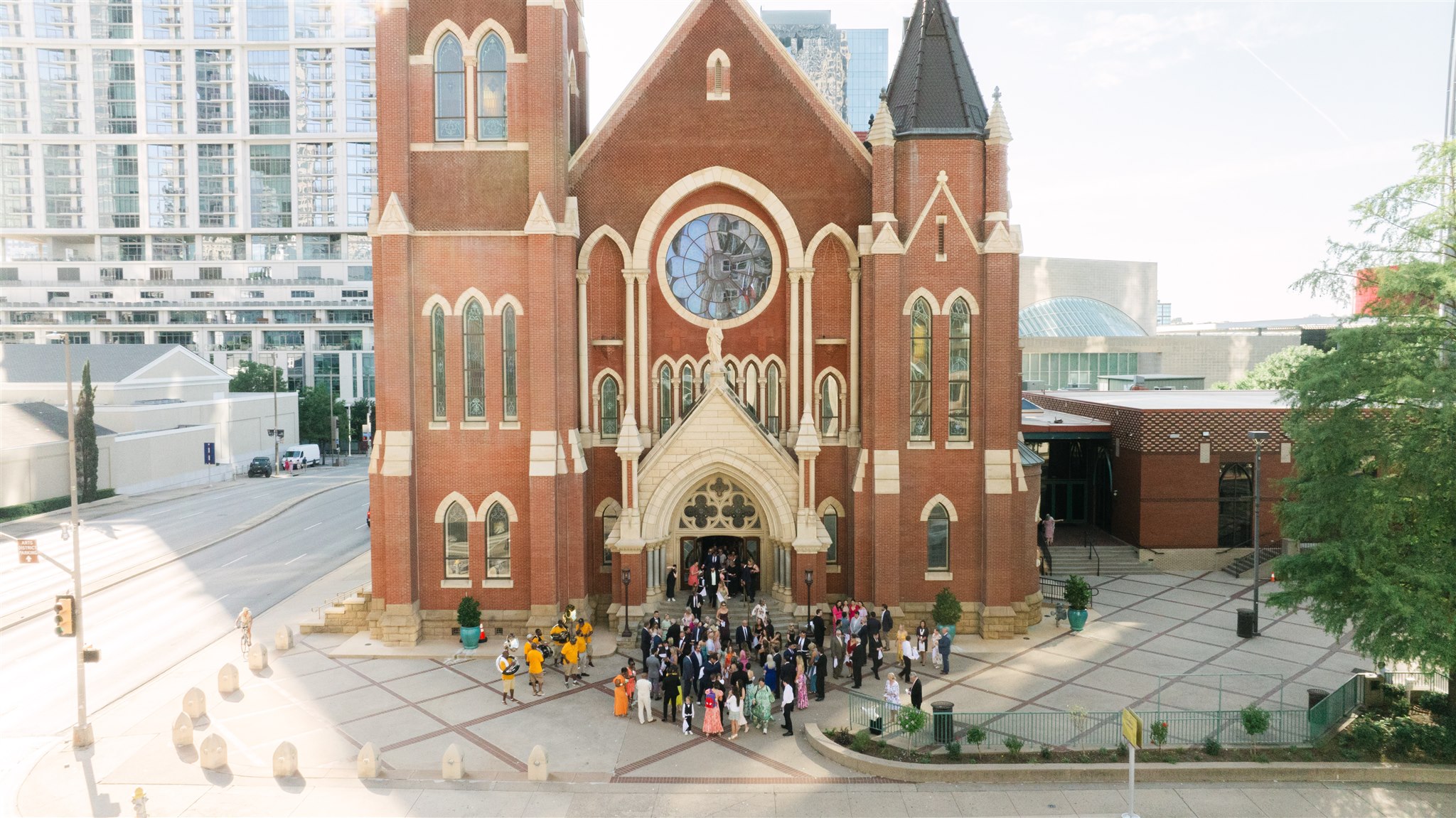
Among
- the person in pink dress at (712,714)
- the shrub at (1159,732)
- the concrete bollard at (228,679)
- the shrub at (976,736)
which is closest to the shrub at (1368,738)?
the shrub at (1159,732)

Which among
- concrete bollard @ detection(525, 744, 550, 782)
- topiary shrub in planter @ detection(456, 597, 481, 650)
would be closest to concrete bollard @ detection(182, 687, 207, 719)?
topiary shrub in planter @ detection(456, 597, 481, 650)

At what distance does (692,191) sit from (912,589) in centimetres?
1335

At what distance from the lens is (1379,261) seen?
57.9 feet

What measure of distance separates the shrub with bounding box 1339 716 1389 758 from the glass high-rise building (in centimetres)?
12242

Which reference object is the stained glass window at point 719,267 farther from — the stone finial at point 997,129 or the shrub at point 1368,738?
the shrub at point 1368,738

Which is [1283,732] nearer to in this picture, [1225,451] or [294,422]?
[1225,451]

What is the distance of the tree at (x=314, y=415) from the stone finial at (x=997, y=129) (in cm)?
7118

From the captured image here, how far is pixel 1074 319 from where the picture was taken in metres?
85.6

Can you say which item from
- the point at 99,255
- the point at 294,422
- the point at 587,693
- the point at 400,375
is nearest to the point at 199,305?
the point at 99,255

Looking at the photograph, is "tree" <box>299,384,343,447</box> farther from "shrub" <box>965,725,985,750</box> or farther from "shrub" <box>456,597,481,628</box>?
"shrub" <box>965,725,985,750</box>

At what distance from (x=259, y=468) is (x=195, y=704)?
52018 mm

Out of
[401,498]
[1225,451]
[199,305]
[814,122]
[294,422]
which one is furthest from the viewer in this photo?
[199,305]

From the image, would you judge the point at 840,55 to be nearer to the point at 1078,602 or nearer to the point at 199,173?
the point at 199,173

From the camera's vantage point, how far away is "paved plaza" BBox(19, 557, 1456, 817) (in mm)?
15547
